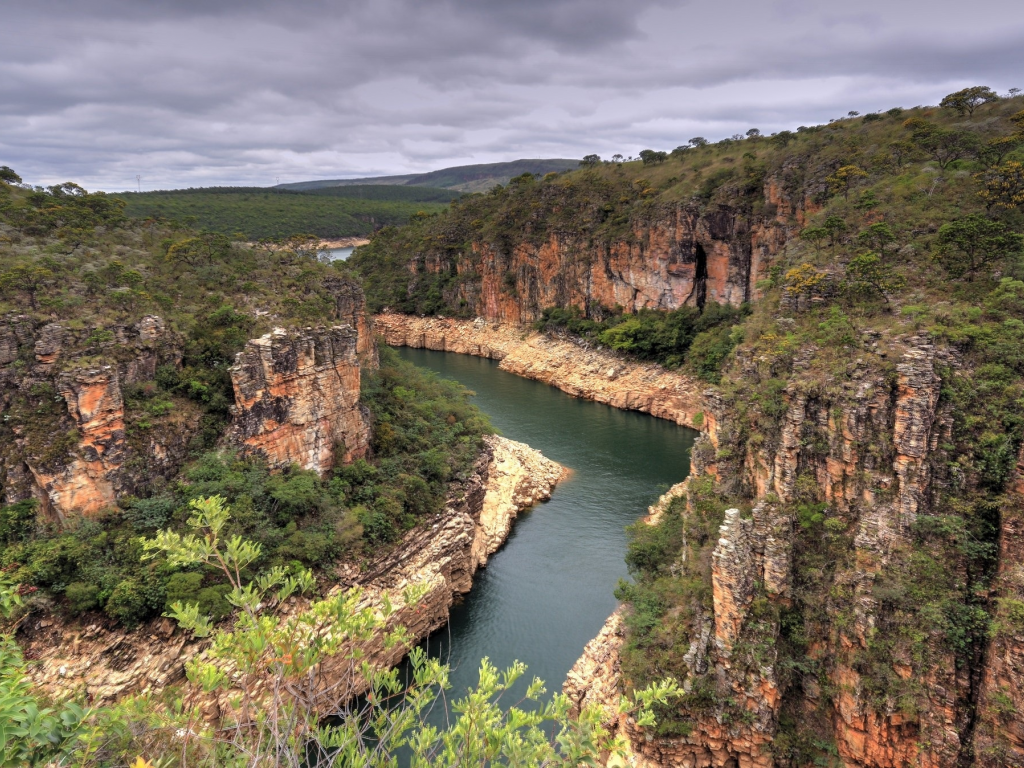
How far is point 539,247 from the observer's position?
171 ft

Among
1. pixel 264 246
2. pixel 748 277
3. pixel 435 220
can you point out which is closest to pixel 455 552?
pixel 264 246

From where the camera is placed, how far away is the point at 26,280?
57.2ft

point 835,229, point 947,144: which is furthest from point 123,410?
point 947,144

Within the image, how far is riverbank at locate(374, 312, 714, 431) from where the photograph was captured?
124ft

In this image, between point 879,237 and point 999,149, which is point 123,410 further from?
point 999,149

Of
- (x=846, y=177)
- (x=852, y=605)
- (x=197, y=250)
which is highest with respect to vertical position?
(x=846, y=177)

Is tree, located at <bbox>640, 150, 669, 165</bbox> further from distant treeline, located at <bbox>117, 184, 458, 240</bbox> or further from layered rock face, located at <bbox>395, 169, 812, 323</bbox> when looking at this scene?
distant treeline, located at <bbox>117, 184, 458, 240</bbox>

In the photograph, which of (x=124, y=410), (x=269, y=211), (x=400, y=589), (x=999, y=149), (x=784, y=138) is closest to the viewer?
(x=124, y=410)

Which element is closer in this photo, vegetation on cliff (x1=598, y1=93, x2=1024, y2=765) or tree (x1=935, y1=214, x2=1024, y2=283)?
vegetation on cliff (x1=598, y1=93, x2=1024, y2=765)

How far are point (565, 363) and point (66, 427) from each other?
33.9 m

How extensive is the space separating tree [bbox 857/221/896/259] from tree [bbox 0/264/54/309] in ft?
85.2

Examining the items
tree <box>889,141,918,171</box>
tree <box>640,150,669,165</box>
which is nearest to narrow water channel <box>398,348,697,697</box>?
tree <box>889,141,918,171</box>

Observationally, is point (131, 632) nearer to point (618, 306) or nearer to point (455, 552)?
point (455, 552)

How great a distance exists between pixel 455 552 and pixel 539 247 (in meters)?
36.7
